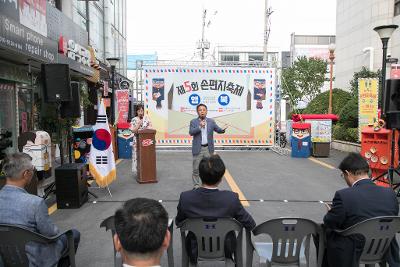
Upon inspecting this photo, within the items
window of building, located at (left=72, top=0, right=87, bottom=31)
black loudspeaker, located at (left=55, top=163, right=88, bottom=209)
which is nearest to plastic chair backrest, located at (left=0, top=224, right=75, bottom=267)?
black loudspeaker, located at (left=55, top=163, right=88, bottom=209)

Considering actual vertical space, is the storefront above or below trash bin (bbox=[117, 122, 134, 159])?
above

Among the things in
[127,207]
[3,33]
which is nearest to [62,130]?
[3,33]

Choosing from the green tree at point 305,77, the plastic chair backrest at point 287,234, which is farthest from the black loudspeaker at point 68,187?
the green tree at point 305,77

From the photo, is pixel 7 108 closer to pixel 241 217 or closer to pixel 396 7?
pixel 241 217

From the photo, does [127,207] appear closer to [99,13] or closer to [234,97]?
[234,97]

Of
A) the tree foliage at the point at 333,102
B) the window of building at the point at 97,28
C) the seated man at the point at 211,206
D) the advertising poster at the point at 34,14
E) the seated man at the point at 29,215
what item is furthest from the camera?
the window of building at the point at 97,28

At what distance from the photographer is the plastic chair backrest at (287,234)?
118 inches

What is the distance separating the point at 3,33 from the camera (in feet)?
21.2

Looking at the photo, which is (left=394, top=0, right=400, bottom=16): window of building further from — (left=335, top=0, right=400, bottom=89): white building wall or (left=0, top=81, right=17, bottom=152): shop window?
(left=0, top=81, right=17, bottom=152): shop window

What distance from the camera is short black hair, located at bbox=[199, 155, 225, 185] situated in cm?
327

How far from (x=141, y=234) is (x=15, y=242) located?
1754 mm

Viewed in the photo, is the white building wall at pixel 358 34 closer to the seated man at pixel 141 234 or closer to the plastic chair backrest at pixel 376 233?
the plastic chair backrest at pixel 376 233

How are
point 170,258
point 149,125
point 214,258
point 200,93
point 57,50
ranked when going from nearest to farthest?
point 214,258, point 170,258, point 149,125, point 57,50, point 200,93

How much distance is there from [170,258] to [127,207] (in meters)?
2.11
